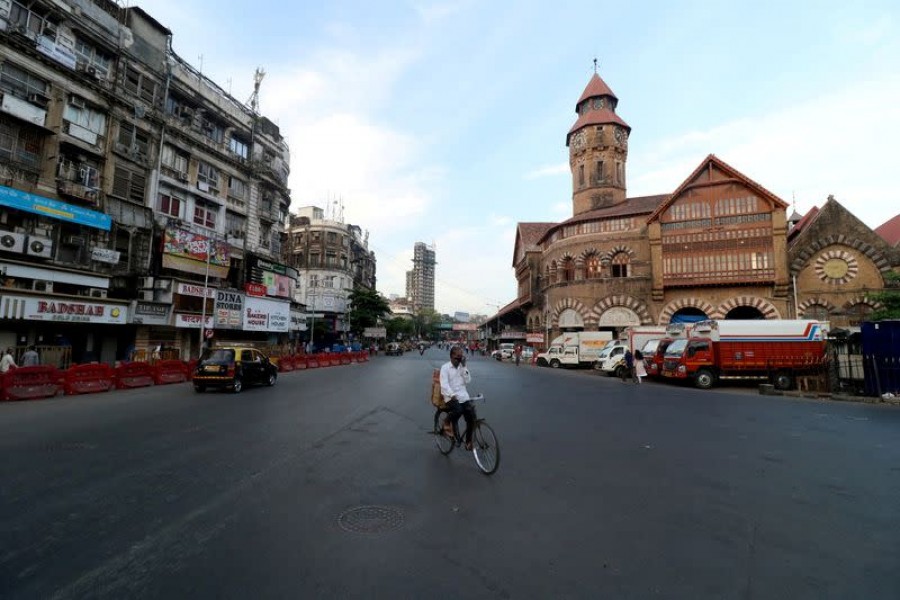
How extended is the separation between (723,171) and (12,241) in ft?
149

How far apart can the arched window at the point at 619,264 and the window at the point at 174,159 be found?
34.1 metres

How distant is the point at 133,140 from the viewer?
74.5 ft

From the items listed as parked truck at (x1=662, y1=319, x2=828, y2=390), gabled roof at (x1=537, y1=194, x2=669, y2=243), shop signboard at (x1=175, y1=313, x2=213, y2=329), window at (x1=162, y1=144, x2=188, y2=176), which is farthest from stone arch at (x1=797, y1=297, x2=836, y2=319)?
window at (x1=162, y1=144, x2=188, y2=176)

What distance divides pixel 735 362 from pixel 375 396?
16.3 metres

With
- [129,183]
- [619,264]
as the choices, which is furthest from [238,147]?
[619,264]

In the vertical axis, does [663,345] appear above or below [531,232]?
below

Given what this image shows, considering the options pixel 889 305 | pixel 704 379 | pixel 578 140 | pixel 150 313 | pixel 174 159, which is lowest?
pixel 704 379

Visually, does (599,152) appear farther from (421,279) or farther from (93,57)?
(421,279)

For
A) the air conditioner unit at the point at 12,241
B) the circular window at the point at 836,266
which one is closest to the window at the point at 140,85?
the air conditioner unit at the point at 12,241

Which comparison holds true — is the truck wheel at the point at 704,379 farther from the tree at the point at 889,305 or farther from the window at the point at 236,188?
the window at the point at 236,188

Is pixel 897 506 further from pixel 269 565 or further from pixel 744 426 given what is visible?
pixel 269 565

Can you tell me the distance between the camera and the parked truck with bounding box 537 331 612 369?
3478 cm

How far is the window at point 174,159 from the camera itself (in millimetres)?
24777

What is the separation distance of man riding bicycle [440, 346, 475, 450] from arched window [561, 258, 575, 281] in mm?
37138
